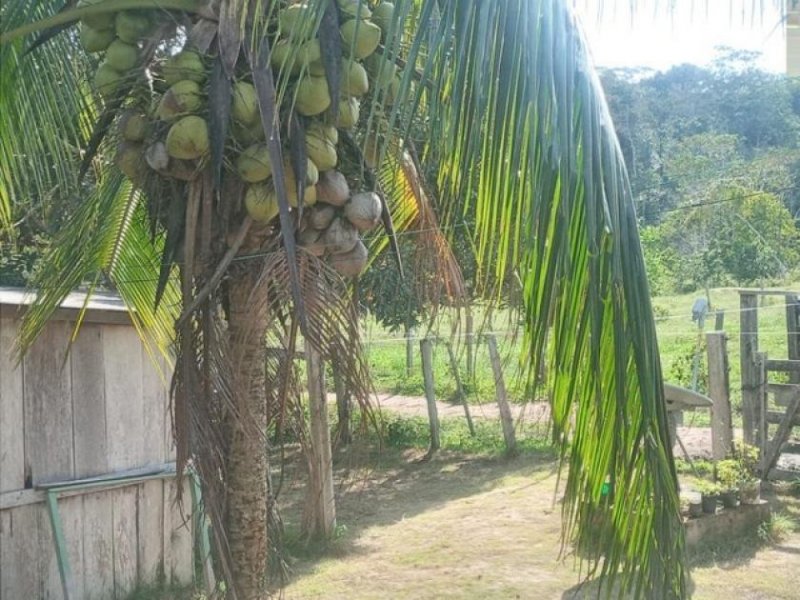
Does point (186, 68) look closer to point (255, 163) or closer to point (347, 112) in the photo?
point (255, 163)

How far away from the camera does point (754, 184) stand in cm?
1680

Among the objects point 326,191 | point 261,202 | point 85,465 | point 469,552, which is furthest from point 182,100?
point 469,552

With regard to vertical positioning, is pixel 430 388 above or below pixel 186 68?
below

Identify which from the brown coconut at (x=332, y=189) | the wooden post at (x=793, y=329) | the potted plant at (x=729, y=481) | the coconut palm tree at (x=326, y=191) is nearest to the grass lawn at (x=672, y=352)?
the wooden post at (x=793, y=329)

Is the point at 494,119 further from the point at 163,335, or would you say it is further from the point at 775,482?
the point at 775,482

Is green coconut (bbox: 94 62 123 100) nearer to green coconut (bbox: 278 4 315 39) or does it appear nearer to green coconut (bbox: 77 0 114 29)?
green coconut (bbox: 77 0 114 29)

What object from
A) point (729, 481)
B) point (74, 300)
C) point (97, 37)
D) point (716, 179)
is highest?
point (716, 179)

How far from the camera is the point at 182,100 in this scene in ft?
8.35

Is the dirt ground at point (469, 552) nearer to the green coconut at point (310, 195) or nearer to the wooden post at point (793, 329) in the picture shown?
the wooden post at point (793, 329)

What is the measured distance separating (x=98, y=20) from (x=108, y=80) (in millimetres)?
175

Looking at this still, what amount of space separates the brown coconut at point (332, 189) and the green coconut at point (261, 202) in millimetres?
144

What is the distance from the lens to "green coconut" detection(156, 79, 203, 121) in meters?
2.55

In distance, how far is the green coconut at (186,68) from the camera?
8.53 ft

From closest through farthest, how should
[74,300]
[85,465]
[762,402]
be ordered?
[74,300]
[85,465]
[762,402]
